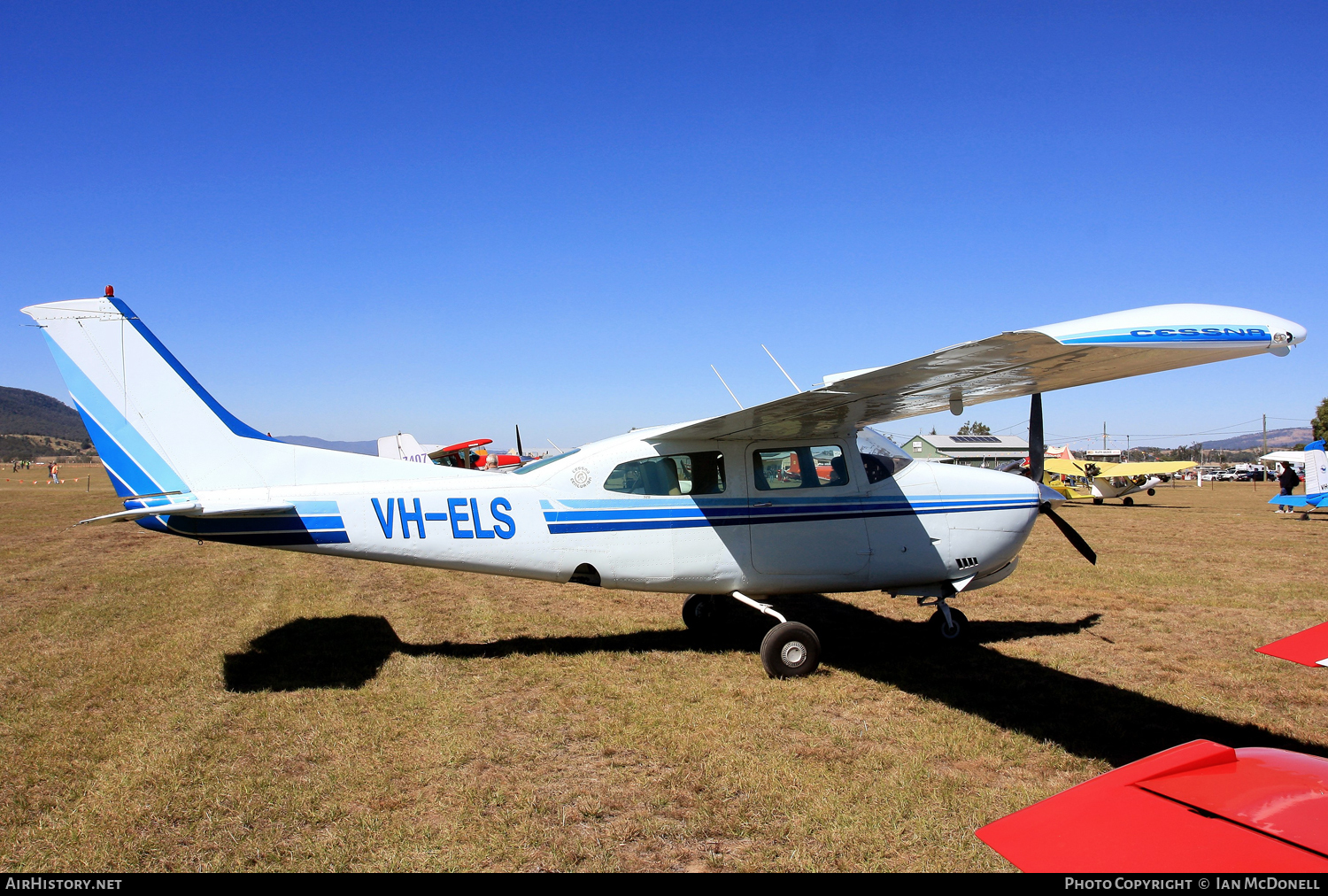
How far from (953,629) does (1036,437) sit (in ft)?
7.33

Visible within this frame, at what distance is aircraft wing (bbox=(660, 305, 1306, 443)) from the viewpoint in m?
3.81

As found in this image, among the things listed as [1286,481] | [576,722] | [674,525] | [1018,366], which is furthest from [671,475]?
[1286,481]

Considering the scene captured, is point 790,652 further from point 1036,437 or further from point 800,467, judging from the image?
point 1036,437

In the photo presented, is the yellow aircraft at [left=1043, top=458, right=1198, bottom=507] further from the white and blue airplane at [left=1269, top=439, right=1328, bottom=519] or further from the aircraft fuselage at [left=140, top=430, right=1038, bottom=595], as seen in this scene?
the aircraft fuselage at [left=140, top=430, right=1038, bottom=595]

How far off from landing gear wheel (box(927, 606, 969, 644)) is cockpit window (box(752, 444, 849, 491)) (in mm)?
2022

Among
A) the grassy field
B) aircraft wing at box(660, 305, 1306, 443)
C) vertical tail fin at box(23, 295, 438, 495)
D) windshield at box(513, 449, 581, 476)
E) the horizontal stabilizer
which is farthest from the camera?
windshield at box(513, 449, 581, 476)

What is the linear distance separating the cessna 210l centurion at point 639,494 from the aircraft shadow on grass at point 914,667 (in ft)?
2.38

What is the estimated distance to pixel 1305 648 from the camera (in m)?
3.11

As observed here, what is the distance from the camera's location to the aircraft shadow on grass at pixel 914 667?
4.91 meters

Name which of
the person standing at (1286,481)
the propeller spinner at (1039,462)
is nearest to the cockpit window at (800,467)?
the propeller spinner at (1039,462)

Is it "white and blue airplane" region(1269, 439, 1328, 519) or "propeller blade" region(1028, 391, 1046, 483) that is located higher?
"propeller blade" region(1028, 391, 1046, 483)

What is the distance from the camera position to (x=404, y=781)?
4262mm

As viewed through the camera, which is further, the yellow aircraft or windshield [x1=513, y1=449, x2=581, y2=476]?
the yellow aircraft

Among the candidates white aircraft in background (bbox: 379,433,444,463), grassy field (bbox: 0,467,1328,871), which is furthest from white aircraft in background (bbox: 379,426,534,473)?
grassy field (bbox: 0,467,1328,871)
